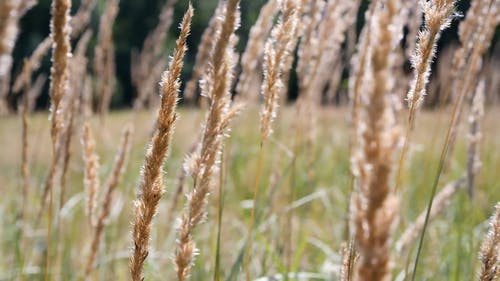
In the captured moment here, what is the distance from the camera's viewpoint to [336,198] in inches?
156

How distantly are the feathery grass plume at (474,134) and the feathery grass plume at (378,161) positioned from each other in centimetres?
156

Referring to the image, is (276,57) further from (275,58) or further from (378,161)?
(378,161)

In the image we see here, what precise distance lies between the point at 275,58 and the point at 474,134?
3.96 feet

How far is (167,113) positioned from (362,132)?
468mm

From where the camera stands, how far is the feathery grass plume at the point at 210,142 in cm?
94

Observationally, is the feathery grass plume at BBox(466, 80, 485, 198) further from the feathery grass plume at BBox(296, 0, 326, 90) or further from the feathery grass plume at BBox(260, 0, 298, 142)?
the feathery grass plume at BBox(260, 0, 298, 142)

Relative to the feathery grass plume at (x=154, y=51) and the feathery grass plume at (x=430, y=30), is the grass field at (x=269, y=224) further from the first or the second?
the feathery grass plume at (x=430, y=30)

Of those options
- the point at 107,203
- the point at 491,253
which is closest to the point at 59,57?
the point at 107,203

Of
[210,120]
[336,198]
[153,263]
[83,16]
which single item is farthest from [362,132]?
[336,198]

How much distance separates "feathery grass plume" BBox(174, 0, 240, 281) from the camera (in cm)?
94

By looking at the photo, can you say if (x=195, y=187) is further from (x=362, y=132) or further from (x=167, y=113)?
(x=362, y=132)

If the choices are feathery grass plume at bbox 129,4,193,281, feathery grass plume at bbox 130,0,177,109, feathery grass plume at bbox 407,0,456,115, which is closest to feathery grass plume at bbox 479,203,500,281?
feathery grass plume at bbox 407,0,456,115

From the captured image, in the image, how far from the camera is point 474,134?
2072mm

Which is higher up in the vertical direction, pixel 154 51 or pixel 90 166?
pixel 154 51
